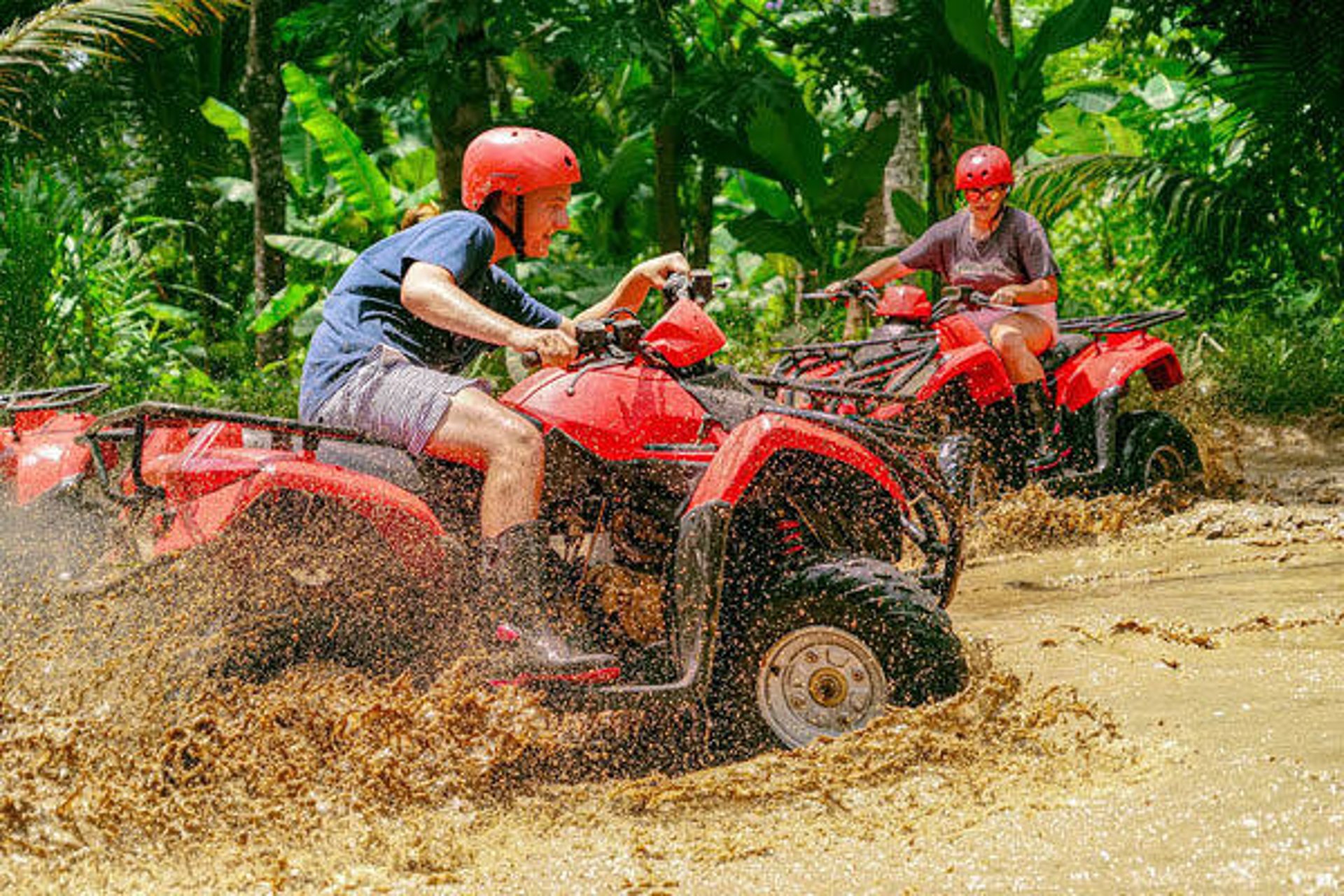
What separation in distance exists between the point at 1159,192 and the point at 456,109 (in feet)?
20.1

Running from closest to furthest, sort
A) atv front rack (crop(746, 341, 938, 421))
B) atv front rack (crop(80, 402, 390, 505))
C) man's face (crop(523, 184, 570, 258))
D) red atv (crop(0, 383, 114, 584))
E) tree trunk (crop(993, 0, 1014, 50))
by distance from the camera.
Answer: atv front rack (crop(80, 402, 390, 505)), red atv (crop(0, 383, 114, 584)), man's face (crop(523, 184, 570, 258)), atv front rack (crop(746, 341, 938, 421)), tree trunk (crop(993, 0, 1014, 50))

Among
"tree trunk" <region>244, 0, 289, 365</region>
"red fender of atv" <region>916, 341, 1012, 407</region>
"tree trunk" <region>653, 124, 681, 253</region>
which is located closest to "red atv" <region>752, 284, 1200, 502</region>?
"red fender of atv" <region>916, 341, 1012, 407</region>

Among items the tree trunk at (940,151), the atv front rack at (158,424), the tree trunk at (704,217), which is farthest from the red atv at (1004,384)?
the tree trunk at (704,217)

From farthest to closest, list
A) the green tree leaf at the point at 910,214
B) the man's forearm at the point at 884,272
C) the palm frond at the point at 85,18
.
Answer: the green tree leaf at the point at 910,214 → the palm frond at the point at 85,18 → the man's forearm at the point at 884,272

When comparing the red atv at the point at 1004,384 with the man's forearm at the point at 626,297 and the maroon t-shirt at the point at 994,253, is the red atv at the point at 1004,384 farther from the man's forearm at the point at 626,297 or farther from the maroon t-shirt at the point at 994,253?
the man's forearm at the point at 626,297

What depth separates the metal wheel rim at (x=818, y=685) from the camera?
12.9 ft

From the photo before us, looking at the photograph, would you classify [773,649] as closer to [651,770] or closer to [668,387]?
[651,770]

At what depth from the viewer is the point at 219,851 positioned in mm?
3334

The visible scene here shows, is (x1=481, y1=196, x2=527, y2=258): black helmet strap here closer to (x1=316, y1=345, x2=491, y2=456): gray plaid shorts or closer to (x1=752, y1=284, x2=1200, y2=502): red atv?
(x1=316, y1=345, x2=491, y2=456): gray plaid shorts

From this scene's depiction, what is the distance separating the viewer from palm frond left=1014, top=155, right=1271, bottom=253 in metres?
12.4

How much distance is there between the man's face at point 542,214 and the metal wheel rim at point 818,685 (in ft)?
4.39

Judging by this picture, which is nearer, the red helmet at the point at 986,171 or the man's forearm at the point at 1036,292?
the man's forearm at the point at 1036,292

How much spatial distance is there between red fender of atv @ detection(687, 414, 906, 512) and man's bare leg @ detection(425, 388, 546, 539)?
1.35ft

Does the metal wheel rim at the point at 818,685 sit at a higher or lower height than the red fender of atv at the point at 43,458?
lower
